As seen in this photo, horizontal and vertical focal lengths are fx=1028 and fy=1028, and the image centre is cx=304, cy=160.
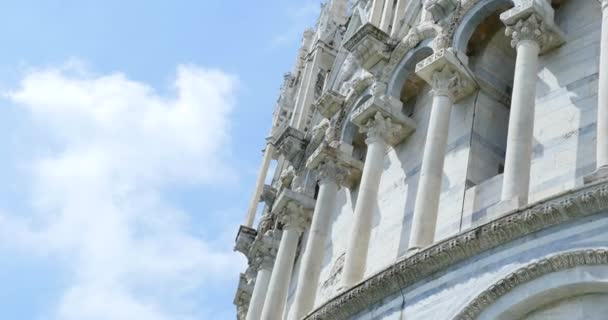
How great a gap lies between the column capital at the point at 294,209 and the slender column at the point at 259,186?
3471mm

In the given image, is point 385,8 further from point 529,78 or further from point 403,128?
point 529,78

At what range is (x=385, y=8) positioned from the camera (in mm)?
16969

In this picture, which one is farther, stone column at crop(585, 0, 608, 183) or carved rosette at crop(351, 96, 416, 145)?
carved rosette at crop(351, 96, 416, 145)

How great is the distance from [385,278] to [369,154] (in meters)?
3.18

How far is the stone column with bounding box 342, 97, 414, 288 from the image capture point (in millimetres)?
12930

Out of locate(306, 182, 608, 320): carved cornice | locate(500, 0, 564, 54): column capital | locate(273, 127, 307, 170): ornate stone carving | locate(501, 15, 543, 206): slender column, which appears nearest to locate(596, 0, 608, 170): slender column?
locate(306, 182, 608, 320): carved cornice

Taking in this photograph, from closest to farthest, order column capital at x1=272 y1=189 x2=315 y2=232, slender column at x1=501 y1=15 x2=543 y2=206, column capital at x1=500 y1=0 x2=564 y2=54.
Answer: slender column at x1=501 y1=15 x2=543 y2=206
column capital at x1=500 y1=0 x2=564 y2=54
column capital at x1=272 y1=189 x2=315 y2=232

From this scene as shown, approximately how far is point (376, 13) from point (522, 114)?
20.2 ft

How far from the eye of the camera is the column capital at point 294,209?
55.2 ft

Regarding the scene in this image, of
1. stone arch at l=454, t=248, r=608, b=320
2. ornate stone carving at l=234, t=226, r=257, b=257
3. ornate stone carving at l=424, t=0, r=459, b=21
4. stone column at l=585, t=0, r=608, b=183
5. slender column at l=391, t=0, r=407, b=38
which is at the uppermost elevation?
slender column at l=391, t=0, r=407, b=38

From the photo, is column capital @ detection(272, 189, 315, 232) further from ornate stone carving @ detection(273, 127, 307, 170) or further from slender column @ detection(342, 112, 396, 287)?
slender column @ detection(342, 112, 396, 287)

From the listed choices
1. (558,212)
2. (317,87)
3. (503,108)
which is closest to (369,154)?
(503,108)

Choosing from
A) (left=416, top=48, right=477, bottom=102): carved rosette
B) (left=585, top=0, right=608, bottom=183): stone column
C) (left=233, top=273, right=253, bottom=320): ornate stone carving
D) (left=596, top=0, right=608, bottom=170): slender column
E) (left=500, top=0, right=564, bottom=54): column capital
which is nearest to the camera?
(left=585, top=0, right=608, bottom=183): stone column

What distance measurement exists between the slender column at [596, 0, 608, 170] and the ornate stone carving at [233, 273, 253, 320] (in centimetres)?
1047
